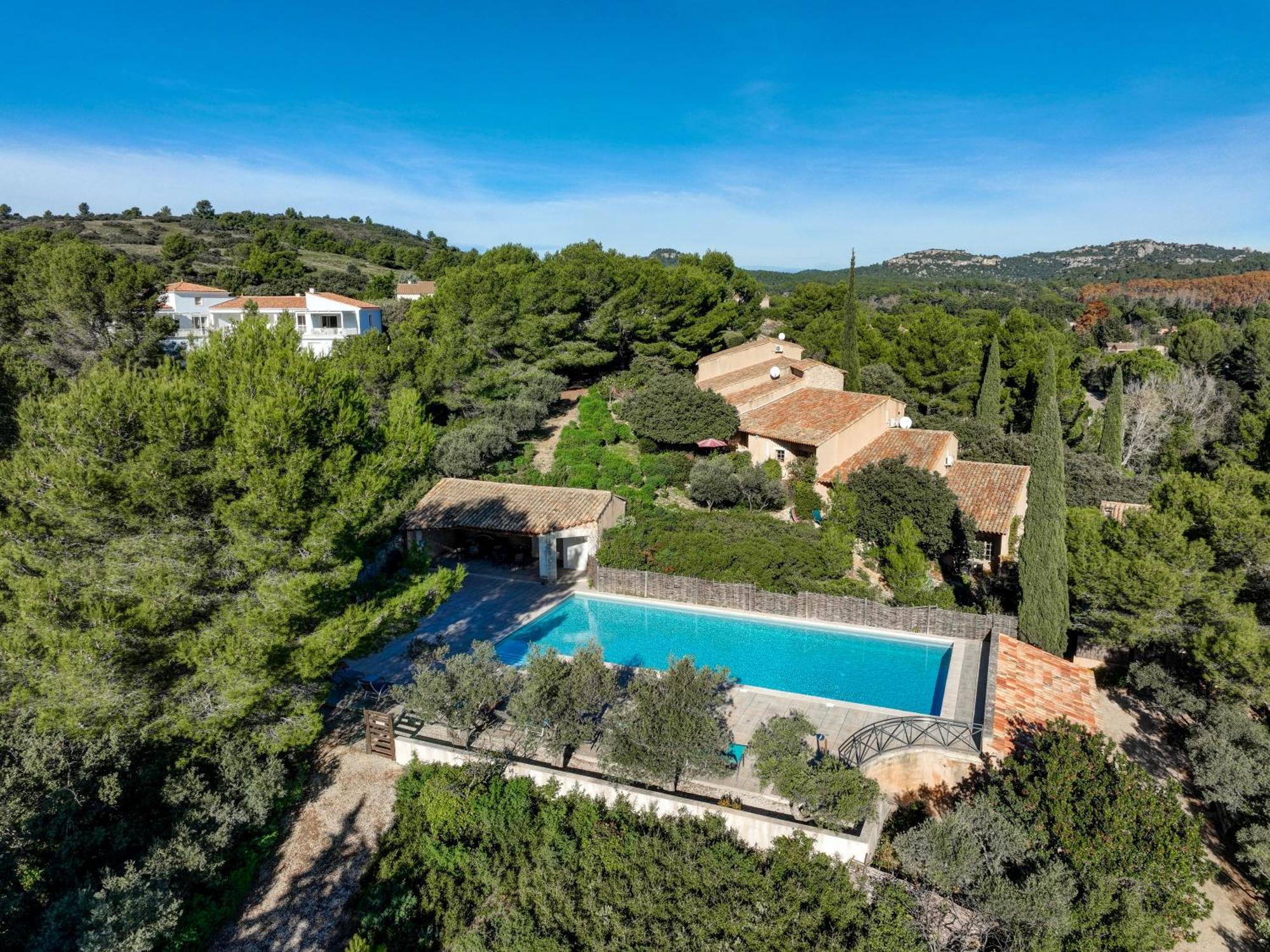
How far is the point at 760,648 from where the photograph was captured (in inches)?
720

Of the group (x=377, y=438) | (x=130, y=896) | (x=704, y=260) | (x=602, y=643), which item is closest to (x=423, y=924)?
(x=130, y=896)

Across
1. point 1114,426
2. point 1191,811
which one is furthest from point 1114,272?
point 1191,811

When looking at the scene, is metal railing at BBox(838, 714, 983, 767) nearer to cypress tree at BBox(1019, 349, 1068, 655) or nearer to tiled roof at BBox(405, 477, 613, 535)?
cypress tree at BBox(1019, 349, 1068, 655)

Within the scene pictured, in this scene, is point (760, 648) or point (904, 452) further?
point (904, 452)

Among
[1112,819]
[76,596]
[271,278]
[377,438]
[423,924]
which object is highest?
[271,278]

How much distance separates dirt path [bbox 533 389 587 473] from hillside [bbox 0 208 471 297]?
39788mm

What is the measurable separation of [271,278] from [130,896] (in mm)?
67484

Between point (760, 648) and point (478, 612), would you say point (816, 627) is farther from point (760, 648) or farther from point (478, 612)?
point (478, 612)

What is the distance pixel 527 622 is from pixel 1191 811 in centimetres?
1496


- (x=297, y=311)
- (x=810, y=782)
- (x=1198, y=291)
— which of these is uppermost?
(x=1198, y=291)

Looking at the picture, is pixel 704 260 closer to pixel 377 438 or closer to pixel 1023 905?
pixel 377 438

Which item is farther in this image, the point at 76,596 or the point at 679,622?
the point at 679,622

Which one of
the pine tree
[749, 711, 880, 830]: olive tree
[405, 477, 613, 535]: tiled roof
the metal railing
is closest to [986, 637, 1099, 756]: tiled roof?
the metal railing

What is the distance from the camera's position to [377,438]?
12.8m
